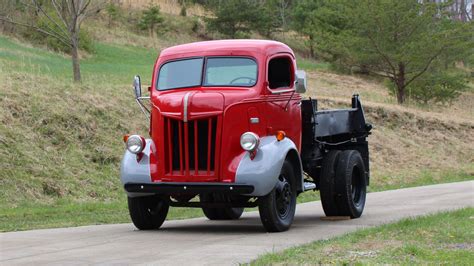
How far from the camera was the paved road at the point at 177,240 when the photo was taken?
9539 mm

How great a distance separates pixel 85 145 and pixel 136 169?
32.6 ft

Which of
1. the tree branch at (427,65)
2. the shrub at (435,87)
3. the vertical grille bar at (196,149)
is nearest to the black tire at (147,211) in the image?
the vertical grille bar at (196,149)

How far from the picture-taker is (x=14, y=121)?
21.2 m

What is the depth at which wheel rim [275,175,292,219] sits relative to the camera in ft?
41.1

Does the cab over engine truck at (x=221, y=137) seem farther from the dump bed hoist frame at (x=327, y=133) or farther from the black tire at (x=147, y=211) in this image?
the dump bed hoist frame at (x=327, y=133)

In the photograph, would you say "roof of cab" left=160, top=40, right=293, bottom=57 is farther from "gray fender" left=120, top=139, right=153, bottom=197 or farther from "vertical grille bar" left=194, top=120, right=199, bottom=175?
"gray fender" left=120, top=139, right=153, bottom=197

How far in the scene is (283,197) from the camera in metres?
12.7

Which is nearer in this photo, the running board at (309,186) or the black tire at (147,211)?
the black tire at (147,211)

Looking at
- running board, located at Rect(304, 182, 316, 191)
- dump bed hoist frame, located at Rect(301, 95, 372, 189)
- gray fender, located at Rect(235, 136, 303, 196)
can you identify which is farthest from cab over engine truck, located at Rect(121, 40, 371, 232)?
running board, located at Rect(304, 182, 316, 191)

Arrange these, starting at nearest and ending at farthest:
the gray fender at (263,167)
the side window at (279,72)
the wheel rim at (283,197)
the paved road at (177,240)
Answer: the paved road at (177,240), the gray fender at (263,167), the wheel rim at (283,197), the side window at (279,72)

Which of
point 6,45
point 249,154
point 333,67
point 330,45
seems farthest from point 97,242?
point 333,67

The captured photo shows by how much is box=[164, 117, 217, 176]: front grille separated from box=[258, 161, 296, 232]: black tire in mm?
932

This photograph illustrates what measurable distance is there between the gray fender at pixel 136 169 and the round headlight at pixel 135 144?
0.40 ft

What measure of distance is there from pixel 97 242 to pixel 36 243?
0.80 meters
